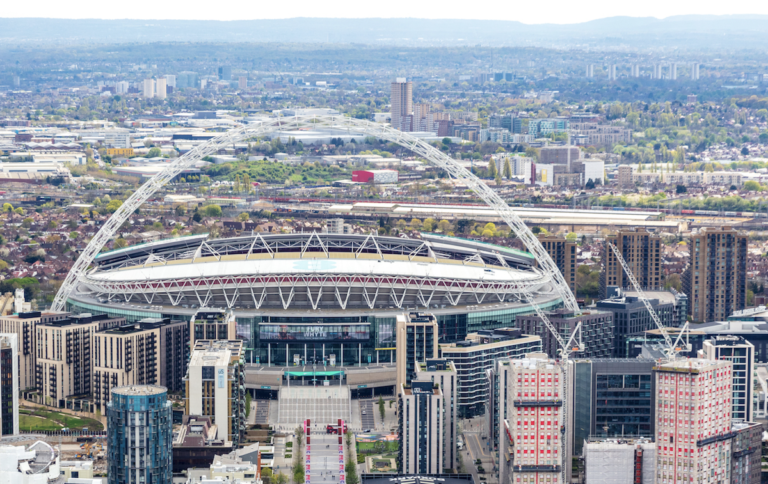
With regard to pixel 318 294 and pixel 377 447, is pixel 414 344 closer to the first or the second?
pixel 377 447

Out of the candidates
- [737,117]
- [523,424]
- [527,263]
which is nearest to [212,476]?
[523,424]

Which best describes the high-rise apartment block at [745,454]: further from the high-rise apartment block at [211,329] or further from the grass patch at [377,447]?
the high-rise apartment block at [211,329]

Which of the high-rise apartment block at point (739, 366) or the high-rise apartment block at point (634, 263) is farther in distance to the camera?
the high-rise apartment block at point (634, 263)

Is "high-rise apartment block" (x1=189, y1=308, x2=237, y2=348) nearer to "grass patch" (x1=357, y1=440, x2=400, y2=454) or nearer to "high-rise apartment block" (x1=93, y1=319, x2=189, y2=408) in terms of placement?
"high-rise apartment block" (x1=93, y1=319, x2=189, y2=408)

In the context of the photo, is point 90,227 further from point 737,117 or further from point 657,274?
point 737,117

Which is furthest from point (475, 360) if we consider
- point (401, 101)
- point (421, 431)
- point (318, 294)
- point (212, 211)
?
point (401, 101)

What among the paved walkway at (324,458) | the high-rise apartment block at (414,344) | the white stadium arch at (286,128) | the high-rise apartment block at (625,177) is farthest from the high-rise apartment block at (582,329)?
the high-rise apartment block at (625,177)
